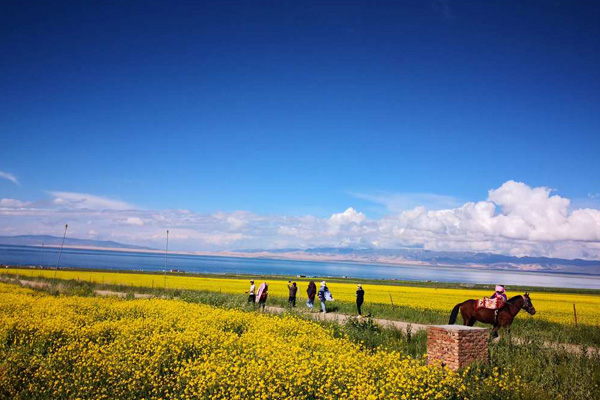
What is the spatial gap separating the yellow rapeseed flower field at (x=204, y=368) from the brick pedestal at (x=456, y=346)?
0.34 meters

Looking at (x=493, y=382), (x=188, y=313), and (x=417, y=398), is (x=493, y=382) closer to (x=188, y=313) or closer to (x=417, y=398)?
(x=417, y=398)

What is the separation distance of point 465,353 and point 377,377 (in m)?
2.17

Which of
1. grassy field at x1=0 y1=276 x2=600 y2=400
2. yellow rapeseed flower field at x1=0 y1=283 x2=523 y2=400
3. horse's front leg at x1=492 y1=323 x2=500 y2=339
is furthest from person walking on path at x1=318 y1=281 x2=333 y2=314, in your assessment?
horse's front leg at x1=492 y1=323 x2=500 y2=339

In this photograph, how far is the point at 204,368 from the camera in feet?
30.8

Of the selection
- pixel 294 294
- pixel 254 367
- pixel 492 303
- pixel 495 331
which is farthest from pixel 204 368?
pixel 294 294

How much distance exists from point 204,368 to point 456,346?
600cm

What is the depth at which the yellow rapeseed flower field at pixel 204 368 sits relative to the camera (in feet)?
27.3

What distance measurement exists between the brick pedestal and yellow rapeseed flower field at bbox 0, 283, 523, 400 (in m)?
0.34

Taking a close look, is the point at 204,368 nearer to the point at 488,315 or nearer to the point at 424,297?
the point at 488,315

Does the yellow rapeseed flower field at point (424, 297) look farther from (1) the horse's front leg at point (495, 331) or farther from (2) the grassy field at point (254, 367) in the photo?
(2) the grassy field at point (254, 367)

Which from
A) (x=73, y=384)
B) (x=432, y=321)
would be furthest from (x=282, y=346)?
(x=432, y=321)

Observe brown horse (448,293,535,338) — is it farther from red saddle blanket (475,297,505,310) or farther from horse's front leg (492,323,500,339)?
red saddle blanket (475,297,505,310)

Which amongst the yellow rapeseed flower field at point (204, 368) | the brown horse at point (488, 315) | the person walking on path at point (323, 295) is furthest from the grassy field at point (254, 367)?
the person walking on path at point (323, 295)

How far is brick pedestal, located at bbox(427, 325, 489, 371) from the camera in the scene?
9.16m
